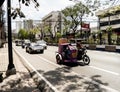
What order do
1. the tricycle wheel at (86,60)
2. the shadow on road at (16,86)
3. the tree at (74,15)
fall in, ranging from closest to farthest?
the shadow on road at (16,86)
the tricycle wheel at (86,60)
the tree at (74,15)

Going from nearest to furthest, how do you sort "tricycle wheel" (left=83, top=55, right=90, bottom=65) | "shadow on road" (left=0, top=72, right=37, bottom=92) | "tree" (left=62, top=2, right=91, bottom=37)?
"shadow on road" (left=0, top=72, right=37, bottom=92), "tricycle wheel" (left=83, top=55, right=90, bottom=65), "tree" (left=62, top=2, right=91, bottom=37)

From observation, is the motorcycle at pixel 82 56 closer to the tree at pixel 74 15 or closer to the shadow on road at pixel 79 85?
the shadow on road at pixel 79 85

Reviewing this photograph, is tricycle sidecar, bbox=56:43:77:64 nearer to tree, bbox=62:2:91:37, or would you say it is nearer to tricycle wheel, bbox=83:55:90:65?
tricycle wheel, bbox=83:55:90:65

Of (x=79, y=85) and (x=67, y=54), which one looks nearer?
(x=79, y=85)

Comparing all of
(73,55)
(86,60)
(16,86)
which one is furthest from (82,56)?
(16,86)

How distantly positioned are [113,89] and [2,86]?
158 inches

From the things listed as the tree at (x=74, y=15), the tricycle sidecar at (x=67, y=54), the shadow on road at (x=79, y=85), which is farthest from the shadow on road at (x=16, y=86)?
the tree at (x=74, y=15)

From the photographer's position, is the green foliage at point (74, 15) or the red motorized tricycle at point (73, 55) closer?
the red motorized tricycle at point (73, 55)

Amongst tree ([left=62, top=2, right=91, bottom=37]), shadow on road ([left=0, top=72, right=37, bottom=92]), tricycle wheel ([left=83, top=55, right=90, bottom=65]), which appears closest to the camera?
shadow on road ([left=0, top=72, right=37, bottom=92])

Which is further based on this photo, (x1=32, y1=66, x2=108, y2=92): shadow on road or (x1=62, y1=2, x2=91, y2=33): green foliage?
(x1=62, y1=2, x2=91, y2=33): green foliage

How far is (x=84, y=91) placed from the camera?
32.4 feet

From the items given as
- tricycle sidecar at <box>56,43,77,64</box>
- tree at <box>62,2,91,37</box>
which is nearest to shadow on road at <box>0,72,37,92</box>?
tricycle sidecar at <box>56,43,77,64</box>

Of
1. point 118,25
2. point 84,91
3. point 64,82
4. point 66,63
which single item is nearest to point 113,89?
point 84,91

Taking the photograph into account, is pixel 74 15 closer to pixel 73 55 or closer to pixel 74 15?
pixel 74 15
